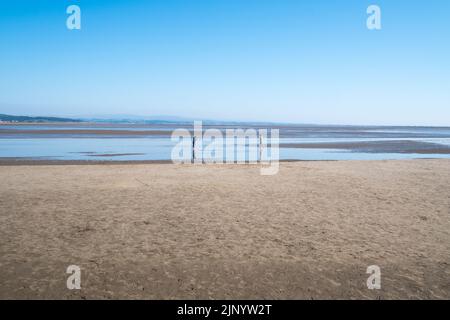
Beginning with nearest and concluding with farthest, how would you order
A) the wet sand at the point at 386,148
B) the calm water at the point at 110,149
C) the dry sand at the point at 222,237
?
the dry sand at the point at 222,237 → the calm water at the point at 110,149 → the wet sand at the point at 386,148

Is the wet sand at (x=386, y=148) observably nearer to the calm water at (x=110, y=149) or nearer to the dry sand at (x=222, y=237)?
the calm water at (x=110, y=149)

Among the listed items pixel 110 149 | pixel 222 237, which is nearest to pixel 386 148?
pixel 110 149

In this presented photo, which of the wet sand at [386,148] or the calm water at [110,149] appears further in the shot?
the wet sand at [386,148]

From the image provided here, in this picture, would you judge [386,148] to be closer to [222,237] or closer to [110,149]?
[110,149]

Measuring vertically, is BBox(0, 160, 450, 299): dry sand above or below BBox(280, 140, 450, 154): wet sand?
below

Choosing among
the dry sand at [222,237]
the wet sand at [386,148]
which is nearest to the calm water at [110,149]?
the wet sand at [386,148]

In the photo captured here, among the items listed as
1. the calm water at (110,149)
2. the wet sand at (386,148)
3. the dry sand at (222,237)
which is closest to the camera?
the dry sand at (222,237)

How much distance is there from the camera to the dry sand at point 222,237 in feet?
16.4

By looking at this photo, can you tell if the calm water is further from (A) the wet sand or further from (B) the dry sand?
(B) the dry sand

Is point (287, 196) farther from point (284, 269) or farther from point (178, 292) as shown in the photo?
point (178, 292)

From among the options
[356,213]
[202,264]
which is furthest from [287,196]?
[202,264]

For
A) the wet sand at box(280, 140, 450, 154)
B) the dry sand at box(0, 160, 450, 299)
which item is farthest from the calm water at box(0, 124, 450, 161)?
the dry sand at box(0, 160, 450, 299)

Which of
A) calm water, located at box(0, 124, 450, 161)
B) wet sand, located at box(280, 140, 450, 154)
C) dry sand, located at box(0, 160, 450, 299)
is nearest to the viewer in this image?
dry sand, located at box(0, 160, 450, 299)

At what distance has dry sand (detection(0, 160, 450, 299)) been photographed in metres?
5.00
